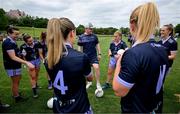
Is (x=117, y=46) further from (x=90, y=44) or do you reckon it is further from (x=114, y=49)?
(x=90, y=44)

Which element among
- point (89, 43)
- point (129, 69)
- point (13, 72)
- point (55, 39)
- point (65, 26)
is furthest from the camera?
point (89, 43)

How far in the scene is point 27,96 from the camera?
8195 mm

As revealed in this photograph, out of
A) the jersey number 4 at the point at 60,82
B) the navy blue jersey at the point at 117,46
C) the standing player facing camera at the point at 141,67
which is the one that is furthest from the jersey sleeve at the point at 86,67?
the navy blue jersey at the point at 117,46

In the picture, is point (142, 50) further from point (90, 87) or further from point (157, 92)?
point (90, 87)

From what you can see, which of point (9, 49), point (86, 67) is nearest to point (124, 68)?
point (86, 67)

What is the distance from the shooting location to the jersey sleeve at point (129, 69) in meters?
2.37

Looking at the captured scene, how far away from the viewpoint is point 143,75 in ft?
8.00

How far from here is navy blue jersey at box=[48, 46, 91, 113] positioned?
10.2ft

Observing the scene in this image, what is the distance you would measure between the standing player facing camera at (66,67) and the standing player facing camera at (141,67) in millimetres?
741

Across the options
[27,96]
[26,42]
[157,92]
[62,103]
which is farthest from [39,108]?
[157,92]

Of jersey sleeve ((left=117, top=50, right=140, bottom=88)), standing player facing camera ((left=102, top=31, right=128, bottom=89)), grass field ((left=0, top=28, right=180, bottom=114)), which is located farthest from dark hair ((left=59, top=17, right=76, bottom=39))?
standing player facing camera ((left=102, top=31, right=128, bottom=89))

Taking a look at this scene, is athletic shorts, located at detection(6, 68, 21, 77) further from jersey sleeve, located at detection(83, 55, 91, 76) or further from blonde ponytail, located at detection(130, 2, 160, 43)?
blonde ponytail, located at detection(130, 2, 160, 43)

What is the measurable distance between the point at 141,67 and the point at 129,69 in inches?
4.7

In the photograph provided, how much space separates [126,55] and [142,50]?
0.53 ft
